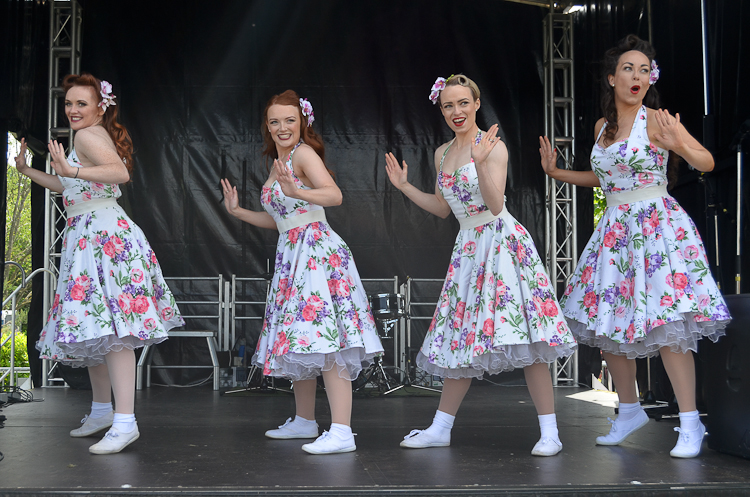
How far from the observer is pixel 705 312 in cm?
250

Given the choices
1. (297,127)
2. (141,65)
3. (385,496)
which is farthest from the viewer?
(141,65)

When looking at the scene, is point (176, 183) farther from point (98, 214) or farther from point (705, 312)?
point (705, 312)

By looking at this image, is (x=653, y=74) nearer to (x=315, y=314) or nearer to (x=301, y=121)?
(x=301, y=121)

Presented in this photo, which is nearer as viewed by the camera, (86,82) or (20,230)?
(86,82)

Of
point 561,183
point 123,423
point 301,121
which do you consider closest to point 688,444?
point 301,121

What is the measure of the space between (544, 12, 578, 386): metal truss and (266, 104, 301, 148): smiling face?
3.49 metres

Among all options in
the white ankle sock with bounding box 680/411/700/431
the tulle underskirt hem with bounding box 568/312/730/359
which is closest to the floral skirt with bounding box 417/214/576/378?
the tulle underskirt hem with bounding box 568/312/730/359

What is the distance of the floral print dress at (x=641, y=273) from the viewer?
2.53m

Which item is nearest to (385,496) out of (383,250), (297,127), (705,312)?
(705,312)

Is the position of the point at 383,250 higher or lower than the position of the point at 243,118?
lower

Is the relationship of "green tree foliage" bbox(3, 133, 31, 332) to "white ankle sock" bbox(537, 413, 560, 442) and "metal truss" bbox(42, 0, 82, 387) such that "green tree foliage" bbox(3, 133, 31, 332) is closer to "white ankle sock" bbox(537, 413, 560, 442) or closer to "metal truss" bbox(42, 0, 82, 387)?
"metal truss" bbox(42, 0, 82, 387)

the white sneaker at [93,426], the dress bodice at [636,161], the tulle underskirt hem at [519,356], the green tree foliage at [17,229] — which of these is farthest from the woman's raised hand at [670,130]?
the green tree foliage at [17,229]

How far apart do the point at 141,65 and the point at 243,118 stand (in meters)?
1.00

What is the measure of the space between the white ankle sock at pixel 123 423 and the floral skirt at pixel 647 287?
1813 millimetres
